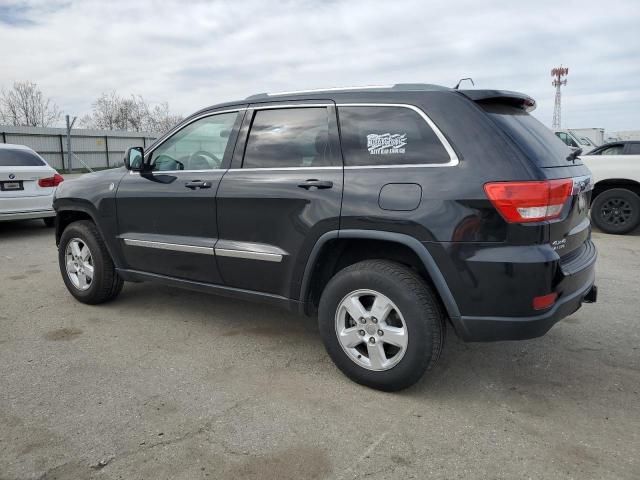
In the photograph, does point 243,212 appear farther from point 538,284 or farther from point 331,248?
point 538,284

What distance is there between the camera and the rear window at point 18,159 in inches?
326

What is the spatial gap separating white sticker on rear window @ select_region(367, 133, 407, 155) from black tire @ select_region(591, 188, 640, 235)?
22.9 ft

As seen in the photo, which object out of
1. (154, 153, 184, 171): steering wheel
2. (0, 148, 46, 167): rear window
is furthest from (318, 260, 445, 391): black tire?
(0, 148, 46, 167): rear window

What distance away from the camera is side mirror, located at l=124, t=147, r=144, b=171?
4211mm

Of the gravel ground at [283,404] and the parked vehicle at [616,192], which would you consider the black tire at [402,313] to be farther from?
the parked vehicle at [616,192]

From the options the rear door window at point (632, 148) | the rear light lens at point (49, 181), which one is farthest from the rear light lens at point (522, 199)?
the rear door window at point (632, 148)

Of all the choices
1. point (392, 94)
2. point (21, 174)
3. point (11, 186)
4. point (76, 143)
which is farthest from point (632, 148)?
point (76, 143)

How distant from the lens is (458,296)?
283cm

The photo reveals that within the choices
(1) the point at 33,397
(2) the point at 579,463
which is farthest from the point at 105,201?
(2) the point at 579,463

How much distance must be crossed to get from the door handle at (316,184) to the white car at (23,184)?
669 cm

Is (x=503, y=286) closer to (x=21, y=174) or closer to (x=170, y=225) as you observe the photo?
(x=170, y=225)

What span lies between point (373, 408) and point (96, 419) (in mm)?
1544

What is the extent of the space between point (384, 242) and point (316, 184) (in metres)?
0.56

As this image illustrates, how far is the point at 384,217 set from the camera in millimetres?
2961
